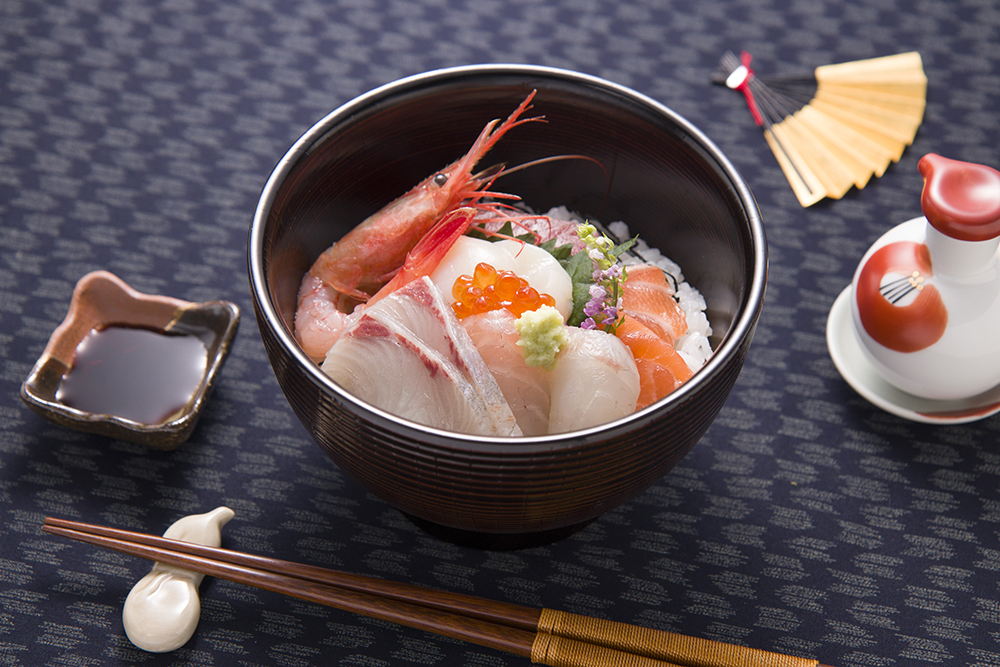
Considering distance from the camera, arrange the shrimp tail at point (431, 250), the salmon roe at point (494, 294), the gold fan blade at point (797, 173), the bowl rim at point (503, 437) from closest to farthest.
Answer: the bowl rim at point (503, 437)
the salmon roe at point (494, 294)
the shrimp tail at point (431, 250)
the gold fan blade at point (797, 173)

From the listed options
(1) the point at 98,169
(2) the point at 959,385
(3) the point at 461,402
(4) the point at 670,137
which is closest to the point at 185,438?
(3) the point at 461,402

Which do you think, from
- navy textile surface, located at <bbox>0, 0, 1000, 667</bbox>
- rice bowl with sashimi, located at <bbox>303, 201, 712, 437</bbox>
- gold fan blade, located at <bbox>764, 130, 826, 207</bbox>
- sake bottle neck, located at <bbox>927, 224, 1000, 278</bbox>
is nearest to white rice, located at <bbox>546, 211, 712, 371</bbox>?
rice bowl with sashimi, located at <bbox>303, 201, 712, 437</bbox>

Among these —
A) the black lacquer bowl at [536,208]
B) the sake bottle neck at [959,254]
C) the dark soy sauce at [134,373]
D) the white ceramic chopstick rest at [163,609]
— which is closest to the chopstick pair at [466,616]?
the white ceramic chopstick rest at [163,609]

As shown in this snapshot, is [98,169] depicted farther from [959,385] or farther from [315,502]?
[959,385]

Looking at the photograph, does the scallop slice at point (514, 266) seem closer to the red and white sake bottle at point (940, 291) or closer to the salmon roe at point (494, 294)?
the salmon roe at point (494, 294)

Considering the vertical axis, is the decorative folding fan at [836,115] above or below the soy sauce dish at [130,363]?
above

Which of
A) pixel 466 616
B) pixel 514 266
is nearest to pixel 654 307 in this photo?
pixel 514 266

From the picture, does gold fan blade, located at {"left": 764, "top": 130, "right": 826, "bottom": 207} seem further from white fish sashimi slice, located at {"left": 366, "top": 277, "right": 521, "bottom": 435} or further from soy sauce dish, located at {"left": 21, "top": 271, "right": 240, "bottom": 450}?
soy sauce dish, located at {"left": 21, "top": 271, "right": 240, "bottom": 450}
